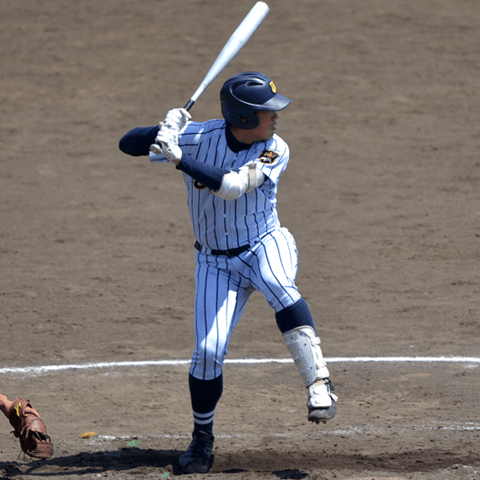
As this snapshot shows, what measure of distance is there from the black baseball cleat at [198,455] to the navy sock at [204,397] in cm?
4

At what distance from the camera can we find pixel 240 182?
13.1 feet

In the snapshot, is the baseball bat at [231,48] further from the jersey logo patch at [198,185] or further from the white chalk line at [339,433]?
the white chalk line at [339,433]

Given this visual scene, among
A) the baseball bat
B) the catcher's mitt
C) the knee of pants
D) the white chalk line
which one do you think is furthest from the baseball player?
the catcher's mitt

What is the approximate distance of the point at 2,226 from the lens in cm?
915

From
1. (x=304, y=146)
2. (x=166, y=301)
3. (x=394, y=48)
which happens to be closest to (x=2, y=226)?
(x=166, y=301)

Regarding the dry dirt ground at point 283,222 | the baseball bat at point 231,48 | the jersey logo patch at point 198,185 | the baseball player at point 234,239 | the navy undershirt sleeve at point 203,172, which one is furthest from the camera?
the dry dirt ground at point 283,222

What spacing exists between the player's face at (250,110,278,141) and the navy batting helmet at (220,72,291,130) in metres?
0.03

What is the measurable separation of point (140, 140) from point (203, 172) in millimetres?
569

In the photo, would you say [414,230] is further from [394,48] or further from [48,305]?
[394,48]

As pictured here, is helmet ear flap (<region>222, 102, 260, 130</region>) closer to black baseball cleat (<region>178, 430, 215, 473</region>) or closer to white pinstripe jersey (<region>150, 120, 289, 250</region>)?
white pinstripe jersey (<region>150, 120, 289, 250</region>)

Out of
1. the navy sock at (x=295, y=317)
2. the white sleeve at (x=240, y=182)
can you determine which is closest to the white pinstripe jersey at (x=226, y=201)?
the white sleeve at (x=240, y=182)

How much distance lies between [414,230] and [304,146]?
2.71 m

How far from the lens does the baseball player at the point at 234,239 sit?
410 cm

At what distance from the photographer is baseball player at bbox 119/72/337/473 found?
13.5 ft
